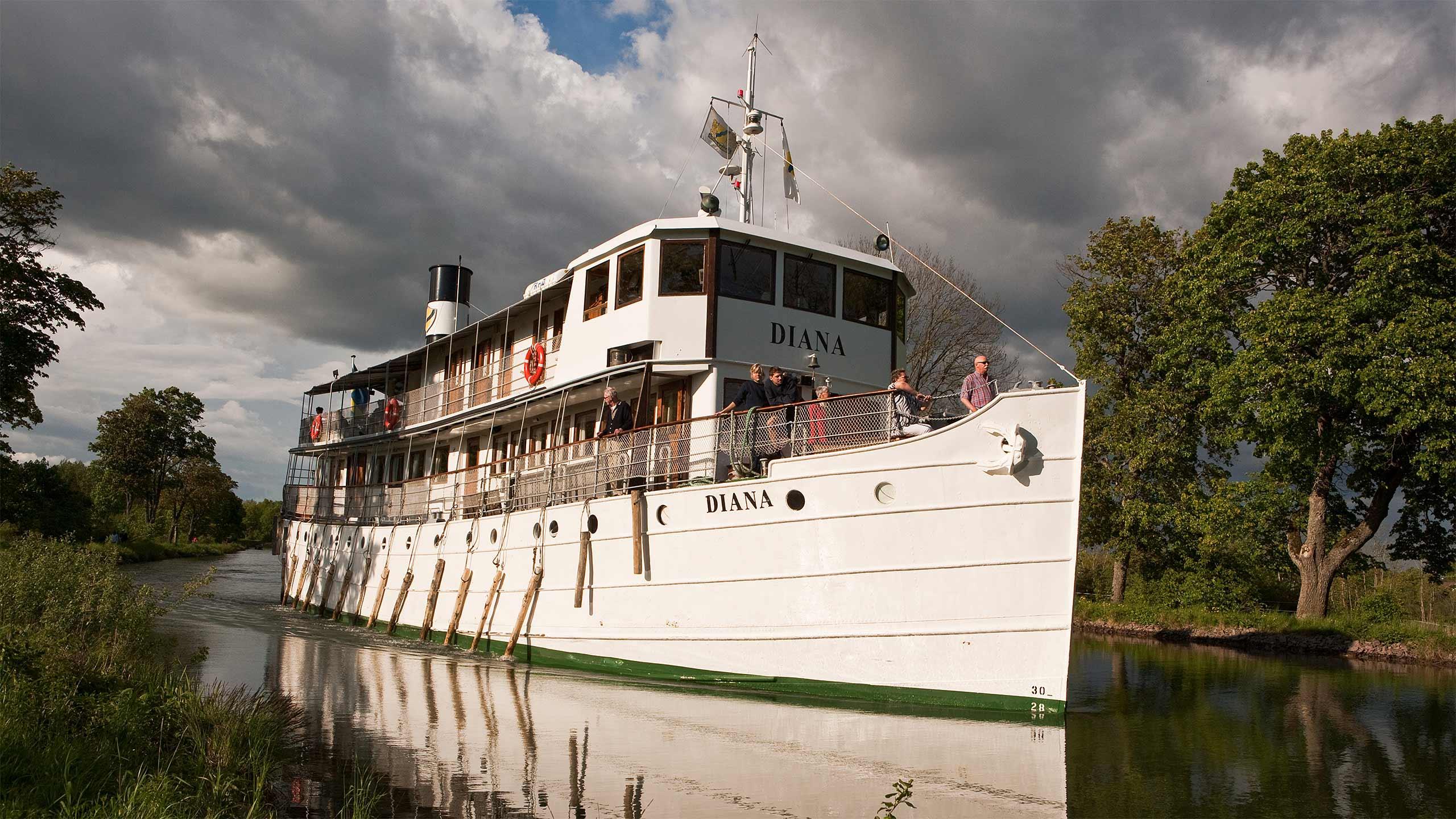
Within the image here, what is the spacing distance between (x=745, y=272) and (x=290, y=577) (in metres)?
19.9

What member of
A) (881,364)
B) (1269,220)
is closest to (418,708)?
(881,364)

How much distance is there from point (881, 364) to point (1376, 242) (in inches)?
460

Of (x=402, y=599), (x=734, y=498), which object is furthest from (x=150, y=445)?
(x=734, y=498)

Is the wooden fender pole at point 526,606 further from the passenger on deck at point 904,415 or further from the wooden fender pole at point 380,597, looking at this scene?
the wooden fender pole at point 380,597

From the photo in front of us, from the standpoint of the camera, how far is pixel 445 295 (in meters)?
26.6

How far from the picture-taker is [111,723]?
7.02m

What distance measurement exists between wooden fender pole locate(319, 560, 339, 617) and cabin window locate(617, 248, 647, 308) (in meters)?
13.2

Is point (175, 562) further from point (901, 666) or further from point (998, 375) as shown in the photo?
point (901, 666)

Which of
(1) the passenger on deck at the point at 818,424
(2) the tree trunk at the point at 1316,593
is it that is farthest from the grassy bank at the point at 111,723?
(2) the tree trunk at the point at 1316,593

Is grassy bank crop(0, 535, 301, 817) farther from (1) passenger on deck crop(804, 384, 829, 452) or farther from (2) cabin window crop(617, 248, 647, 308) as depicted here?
(2) cabin window crop(617, 248, 647, 308)

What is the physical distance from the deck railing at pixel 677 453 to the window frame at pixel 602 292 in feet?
7.91

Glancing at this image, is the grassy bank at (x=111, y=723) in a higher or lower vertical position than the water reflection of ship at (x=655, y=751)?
higher

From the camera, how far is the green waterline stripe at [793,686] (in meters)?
11.0

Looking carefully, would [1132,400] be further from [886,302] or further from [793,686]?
[793,686]
